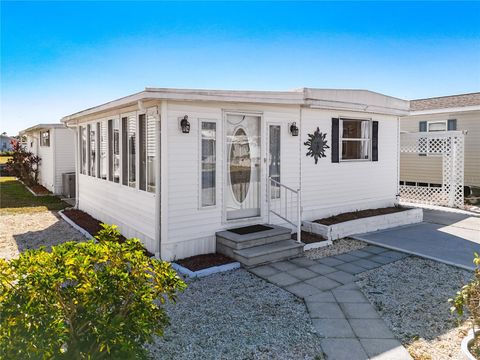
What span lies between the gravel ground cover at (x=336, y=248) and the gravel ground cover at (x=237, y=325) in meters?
1.59

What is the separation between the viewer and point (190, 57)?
1100cm

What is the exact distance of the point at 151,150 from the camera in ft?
20.1

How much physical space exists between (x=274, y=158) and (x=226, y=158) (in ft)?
3.74

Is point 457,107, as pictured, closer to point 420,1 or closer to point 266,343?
point 420,1

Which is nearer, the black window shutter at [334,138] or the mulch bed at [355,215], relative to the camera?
the mulch bed at [355,215]

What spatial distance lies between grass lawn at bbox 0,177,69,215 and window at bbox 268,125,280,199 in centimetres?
738

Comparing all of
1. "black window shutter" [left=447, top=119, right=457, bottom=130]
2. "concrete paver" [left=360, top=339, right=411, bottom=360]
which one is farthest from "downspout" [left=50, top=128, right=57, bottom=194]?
"black window shutter" [left=447, top=119, right=457, bottom=130]

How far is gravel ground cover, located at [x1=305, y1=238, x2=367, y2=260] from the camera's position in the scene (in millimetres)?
6242

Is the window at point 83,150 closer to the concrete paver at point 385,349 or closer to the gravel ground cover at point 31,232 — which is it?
the gravel ground cover at point 31,232

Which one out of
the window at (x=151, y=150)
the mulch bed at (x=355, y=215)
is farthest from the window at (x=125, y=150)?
the mulch bed at (x=355, y=215)

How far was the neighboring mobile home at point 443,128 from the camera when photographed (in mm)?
13195

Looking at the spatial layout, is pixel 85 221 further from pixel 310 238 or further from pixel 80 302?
pixel 80 302

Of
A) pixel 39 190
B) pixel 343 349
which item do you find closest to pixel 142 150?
pixel 343 349

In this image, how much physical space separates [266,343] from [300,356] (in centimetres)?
35
